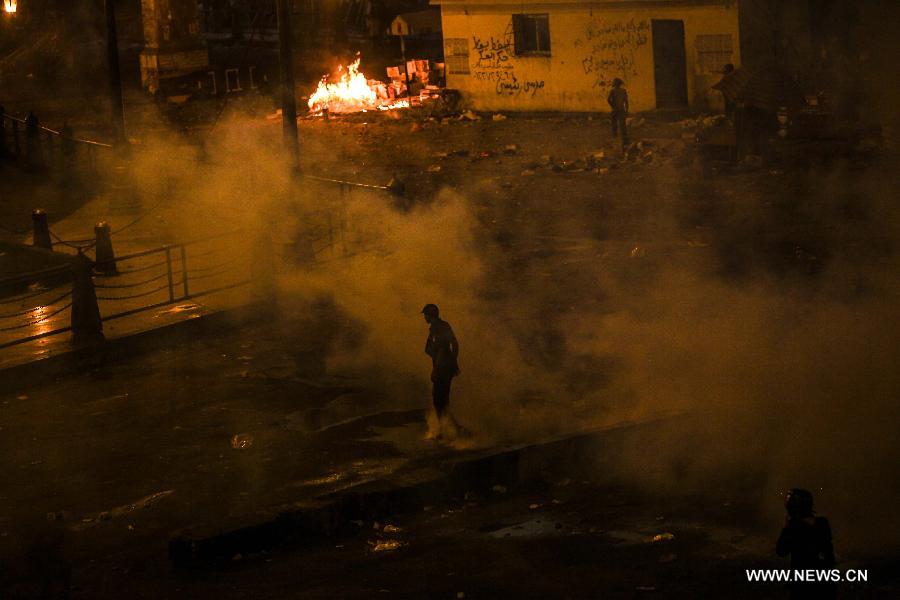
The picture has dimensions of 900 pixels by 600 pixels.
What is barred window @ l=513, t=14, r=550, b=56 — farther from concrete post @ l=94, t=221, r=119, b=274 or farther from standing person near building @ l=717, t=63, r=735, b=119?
concrete post @ l=94, t=221, r=119, b=274

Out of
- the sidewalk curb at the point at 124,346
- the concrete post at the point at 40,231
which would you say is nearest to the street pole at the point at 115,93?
the concrete post at the point at 40,231

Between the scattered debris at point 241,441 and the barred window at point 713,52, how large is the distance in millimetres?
16508

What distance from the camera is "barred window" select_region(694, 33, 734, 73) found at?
76.0 ft

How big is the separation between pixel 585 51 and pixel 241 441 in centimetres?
1803

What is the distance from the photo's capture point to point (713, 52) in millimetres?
23375

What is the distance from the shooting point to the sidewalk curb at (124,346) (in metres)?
10.3

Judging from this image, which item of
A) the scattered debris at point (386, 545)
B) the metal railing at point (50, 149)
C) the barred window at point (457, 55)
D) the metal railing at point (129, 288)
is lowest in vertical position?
the scattered debris at point (386, 545)

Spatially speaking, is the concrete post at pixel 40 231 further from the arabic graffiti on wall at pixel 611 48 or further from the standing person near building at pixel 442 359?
the arabic graffiti on wall at pixel 611 48

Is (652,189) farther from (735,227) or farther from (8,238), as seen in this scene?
(8,238)

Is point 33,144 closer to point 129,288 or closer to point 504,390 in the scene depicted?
point 129,288

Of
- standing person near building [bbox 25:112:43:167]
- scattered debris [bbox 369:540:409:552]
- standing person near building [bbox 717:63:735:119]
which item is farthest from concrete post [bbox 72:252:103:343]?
standing person near building [bbox 717:63:735:119]

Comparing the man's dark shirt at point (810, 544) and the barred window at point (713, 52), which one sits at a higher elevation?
the barred window at point (713, 52)

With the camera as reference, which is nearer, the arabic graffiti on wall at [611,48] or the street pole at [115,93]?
the street pole at [115,93]

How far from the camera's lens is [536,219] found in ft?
52.2
